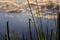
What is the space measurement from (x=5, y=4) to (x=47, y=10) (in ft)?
1.74

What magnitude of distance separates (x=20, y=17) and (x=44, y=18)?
0.97ft

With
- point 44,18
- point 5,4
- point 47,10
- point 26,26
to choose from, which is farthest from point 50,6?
point 5,4

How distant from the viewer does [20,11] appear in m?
1.79

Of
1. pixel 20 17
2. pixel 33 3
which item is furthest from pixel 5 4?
pixel 33 3

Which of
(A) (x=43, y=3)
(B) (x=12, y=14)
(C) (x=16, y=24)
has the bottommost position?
(C) (x=16, y=24)

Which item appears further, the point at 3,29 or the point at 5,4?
the point at 5,4

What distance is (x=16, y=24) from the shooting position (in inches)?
66.6

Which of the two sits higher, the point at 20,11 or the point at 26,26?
the point at 20,11

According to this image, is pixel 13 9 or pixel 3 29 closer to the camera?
pixel 3 29

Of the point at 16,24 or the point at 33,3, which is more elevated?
the point at 33,3

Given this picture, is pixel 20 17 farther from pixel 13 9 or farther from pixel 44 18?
pixel 44 18

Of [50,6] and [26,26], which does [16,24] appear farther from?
[50,6]

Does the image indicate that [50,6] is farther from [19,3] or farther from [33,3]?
[19,3]

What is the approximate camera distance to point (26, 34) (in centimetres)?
163
